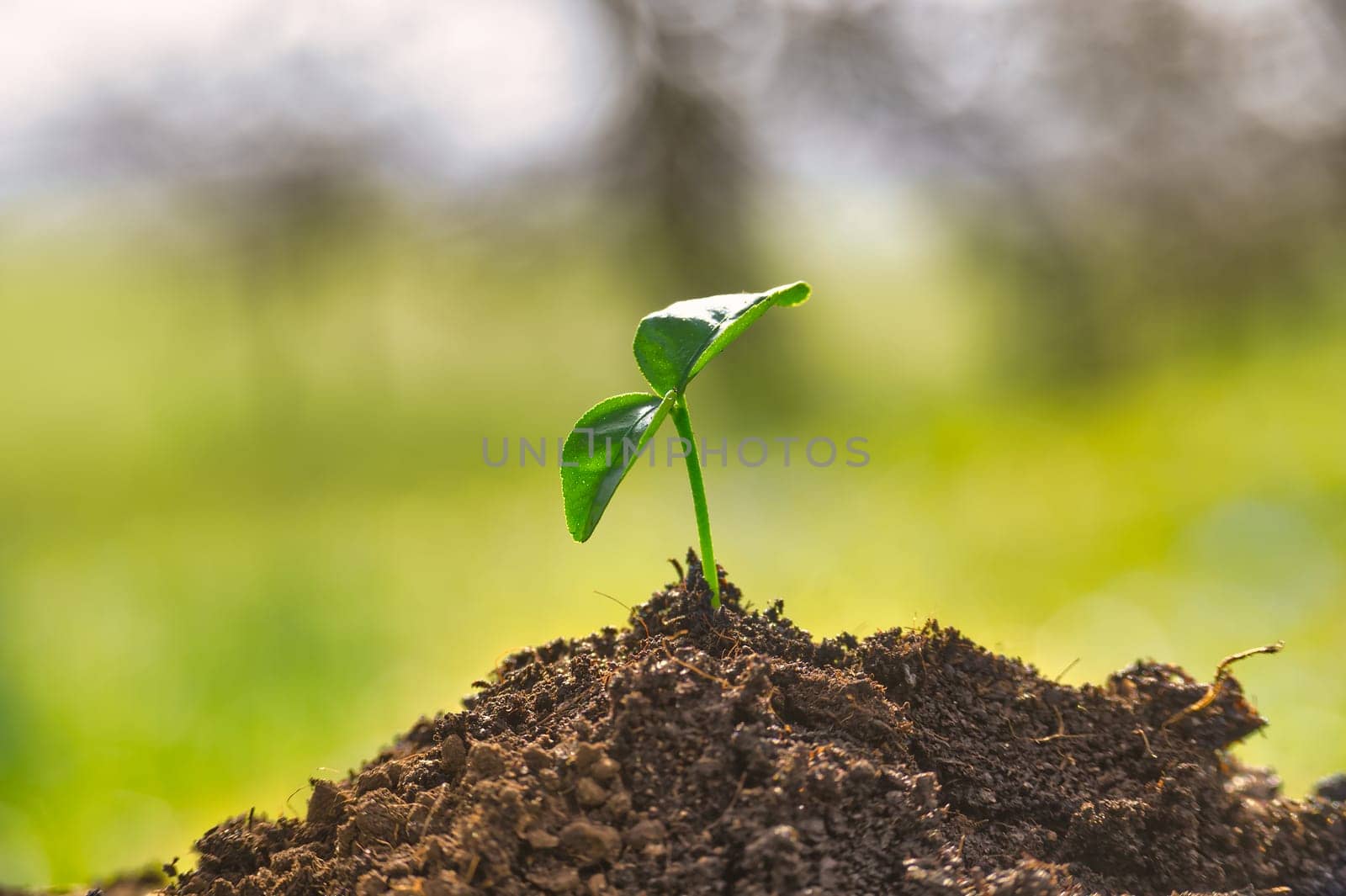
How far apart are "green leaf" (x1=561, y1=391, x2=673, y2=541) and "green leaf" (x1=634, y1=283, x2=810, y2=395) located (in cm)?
3

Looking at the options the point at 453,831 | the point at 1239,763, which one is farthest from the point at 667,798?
the point at 1239,763

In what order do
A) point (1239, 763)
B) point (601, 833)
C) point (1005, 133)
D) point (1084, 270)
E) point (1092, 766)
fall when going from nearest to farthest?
point (601, 833)
point (1092, 766)
point (1239, 763)
point (1005, 133)
point (1084, 270)

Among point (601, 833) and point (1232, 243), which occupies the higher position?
point (1232, 243)

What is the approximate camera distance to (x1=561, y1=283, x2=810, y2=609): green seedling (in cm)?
85

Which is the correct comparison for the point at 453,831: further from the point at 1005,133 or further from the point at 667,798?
the point at 1005,133

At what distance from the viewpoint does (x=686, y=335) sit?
0.87 metres

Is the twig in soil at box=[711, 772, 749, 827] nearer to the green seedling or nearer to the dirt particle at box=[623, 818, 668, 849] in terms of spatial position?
the dirt particle at box=[623, 818, 668, 849]

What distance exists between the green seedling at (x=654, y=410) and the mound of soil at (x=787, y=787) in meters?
0.13

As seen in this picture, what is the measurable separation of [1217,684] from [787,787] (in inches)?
23.8

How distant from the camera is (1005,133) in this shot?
3055 mm

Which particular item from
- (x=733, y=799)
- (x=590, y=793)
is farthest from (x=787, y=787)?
(x=590, y=793)

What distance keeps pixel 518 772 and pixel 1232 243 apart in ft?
10.6

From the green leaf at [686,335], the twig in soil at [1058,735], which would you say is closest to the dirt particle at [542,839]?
the green leaf at [686,335]

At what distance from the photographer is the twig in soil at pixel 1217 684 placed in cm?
99
